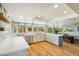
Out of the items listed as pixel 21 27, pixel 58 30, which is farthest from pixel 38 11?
pixel 58 30

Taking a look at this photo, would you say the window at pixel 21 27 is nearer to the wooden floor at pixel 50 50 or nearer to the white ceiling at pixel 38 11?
the white ceiling at pixel 38 11

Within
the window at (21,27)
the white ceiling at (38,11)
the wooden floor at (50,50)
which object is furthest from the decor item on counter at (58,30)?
the window at (21,27)

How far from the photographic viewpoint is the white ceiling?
1.60 metres

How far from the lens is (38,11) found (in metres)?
1.70

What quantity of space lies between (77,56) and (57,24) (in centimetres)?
79

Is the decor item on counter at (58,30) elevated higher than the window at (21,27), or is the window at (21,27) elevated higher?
the window at (21,27)

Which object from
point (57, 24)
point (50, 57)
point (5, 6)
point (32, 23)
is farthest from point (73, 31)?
point (5, 6)

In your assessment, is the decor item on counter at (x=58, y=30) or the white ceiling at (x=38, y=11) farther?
the decor item on counter at (x=58, y=30)

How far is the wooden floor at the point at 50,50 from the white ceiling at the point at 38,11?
2.00ft

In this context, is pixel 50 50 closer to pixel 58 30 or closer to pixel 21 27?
pixel 58 30

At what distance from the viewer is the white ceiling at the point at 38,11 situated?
160cm

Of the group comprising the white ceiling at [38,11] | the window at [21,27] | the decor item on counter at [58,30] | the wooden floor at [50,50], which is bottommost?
the wooden floor at [50,50]

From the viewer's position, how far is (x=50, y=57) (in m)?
1.64

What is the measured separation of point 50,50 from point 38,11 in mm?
915
